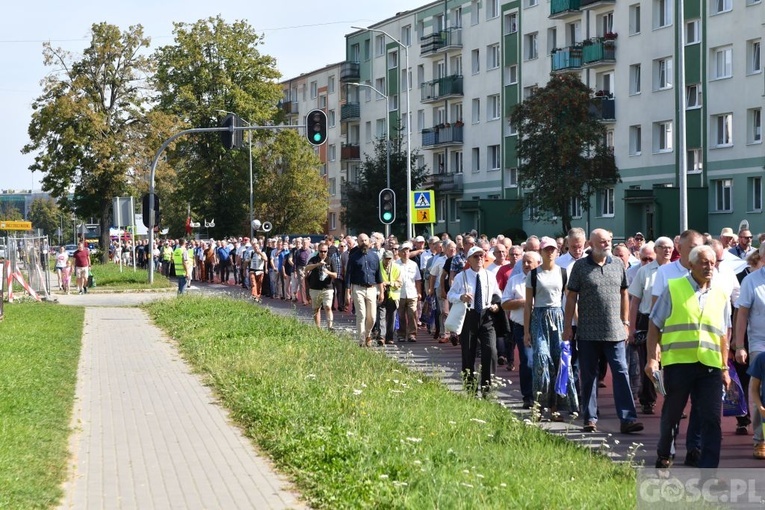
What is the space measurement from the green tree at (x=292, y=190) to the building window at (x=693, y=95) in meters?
28.3

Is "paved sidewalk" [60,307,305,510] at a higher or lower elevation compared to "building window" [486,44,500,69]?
lower

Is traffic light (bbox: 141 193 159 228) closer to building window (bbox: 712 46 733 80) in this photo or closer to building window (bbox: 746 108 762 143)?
building window (bbox: 746 108 762 143)

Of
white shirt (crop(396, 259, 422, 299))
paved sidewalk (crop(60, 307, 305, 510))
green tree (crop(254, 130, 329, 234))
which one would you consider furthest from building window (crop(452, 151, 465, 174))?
paved sidewalk (crop(60, 307, 305, 510))

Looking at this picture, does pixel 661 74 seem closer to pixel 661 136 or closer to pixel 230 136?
pixel 661 136

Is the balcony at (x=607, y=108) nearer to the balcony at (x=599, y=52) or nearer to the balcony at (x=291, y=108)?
the balcony at (x=599, y=52)

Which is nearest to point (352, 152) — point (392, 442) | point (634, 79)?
point (634, 79)

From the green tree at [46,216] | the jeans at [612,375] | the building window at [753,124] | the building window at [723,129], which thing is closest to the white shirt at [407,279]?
the jeans at [612,375]

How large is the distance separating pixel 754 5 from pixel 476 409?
4020cm

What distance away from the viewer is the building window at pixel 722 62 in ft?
164

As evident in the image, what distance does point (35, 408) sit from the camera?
40.4 feet

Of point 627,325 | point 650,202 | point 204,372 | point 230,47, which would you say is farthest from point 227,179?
point 627,325

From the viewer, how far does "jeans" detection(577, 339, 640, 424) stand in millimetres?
11386

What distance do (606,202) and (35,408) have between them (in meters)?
46.8

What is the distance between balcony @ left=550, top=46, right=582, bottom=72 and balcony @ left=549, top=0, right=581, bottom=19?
1.72 metres
